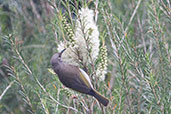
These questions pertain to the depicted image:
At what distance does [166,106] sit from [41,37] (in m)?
2.40

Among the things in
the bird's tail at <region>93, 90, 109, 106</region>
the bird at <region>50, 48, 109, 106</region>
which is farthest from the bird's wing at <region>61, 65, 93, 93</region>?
the bird's tail at <region>93, 90, 109, 106</region>

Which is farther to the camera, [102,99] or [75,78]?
[75,78]

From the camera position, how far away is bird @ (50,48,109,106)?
6.64 feet

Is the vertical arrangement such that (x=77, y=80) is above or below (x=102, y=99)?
above

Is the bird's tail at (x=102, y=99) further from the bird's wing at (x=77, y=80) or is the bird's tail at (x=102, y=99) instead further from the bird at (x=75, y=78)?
the bird's wing at (x=77, y=80)

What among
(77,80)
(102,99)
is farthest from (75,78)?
(102,99)

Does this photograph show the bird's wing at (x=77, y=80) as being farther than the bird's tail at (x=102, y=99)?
Yes

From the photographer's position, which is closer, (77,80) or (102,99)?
(102,99)

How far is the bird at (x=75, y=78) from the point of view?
2.02 m

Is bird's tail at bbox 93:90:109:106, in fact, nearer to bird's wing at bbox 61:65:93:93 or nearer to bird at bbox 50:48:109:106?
bird at bbox 50:48:109:106

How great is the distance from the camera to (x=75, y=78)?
2340 mm

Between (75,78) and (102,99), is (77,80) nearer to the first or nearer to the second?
(75,78)

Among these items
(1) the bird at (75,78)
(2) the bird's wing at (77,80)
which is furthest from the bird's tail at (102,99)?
(2) the bird's wing at (77,80)

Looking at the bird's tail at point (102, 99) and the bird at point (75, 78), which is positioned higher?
the bird at point (75, 78)
